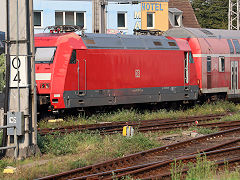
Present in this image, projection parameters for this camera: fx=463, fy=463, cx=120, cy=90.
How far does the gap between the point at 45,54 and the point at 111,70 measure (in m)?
2.72

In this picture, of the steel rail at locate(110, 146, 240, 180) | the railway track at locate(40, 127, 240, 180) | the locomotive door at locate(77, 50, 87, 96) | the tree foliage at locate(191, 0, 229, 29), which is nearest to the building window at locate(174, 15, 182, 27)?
the tree foliage at locate(191, 0, 229, 29)

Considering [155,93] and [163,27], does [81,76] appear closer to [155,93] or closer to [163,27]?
[155,93]

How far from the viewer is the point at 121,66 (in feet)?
60.3

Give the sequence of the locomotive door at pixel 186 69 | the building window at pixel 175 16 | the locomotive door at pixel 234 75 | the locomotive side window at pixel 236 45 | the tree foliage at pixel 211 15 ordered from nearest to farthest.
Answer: the locomotive door at pixel 186 69 → the locomotive door at pixel 234 75 → the locomotive side window at pixel 236 45 → the building window at pixel 175 16 → the tree foliage at pixel 211 15

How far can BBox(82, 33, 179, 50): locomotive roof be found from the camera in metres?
17.6

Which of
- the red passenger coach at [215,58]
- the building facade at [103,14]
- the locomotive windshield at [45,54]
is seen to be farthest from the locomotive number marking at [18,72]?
the building facade at [103,14]

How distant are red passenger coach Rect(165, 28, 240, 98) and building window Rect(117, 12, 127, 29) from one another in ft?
31.1

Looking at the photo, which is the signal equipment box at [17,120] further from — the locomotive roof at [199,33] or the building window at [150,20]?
the building window at [150,20]

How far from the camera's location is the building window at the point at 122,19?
1265 inches

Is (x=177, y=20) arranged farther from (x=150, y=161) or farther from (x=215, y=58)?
(x=150, y=161)

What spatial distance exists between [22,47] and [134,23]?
2267 cm

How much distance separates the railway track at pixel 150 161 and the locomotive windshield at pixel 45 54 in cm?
655

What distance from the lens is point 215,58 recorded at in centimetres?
2184

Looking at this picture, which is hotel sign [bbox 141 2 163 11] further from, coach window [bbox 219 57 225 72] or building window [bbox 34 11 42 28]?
coach window [bbox 219 57 225 72]
